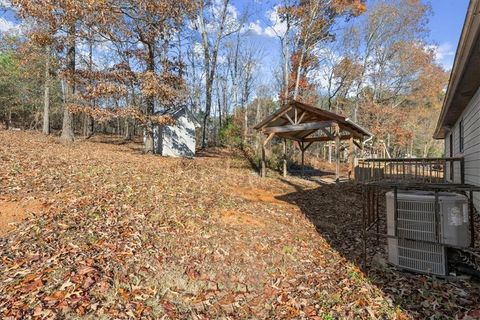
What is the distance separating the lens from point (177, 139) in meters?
16.2

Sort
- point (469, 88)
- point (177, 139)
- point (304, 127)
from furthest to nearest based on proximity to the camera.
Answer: point (177, 139)
point (304, 127)
point (469, 88)

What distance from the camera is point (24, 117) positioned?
2781 cm

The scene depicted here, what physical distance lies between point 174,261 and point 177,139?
12.7m

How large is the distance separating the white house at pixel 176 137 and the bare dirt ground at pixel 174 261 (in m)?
9.15

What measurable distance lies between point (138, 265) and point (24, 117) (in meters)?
31.3

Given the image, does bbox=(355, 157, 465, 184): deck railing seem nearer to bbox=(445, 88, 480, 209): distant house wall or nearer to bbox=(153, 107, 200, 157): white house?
bbox=(445, 88, 480, 209): distant house wall

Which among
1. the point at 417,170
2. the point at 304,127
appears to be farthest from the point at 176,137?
the point at 417,170

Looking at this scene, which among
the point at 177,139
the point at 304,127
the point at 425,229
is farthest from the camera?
the point at 177,139

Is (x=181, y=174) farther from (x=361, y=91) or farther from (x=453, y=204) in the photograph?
(x=361, y=91)

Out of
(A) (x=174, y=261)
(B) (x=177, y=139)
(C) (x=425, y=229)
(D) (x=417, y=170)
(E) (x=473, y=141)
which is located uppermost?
(B) (x=177, y=139)

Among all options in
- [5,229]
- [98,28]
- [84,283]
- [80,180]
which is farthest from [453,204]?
[98,28]

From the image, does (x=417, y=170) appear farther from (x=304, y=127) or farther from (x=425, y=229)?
(x=425, y=229)

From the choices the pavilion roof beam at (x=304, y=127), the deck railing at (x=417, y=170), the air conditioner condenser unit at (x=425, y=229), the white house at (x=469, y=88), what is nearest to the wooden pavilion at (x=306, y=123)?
the pavilion roof beam at (x=304, y=127)

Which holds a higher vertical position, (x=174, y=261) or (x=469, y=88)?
(x=469, y=88)
